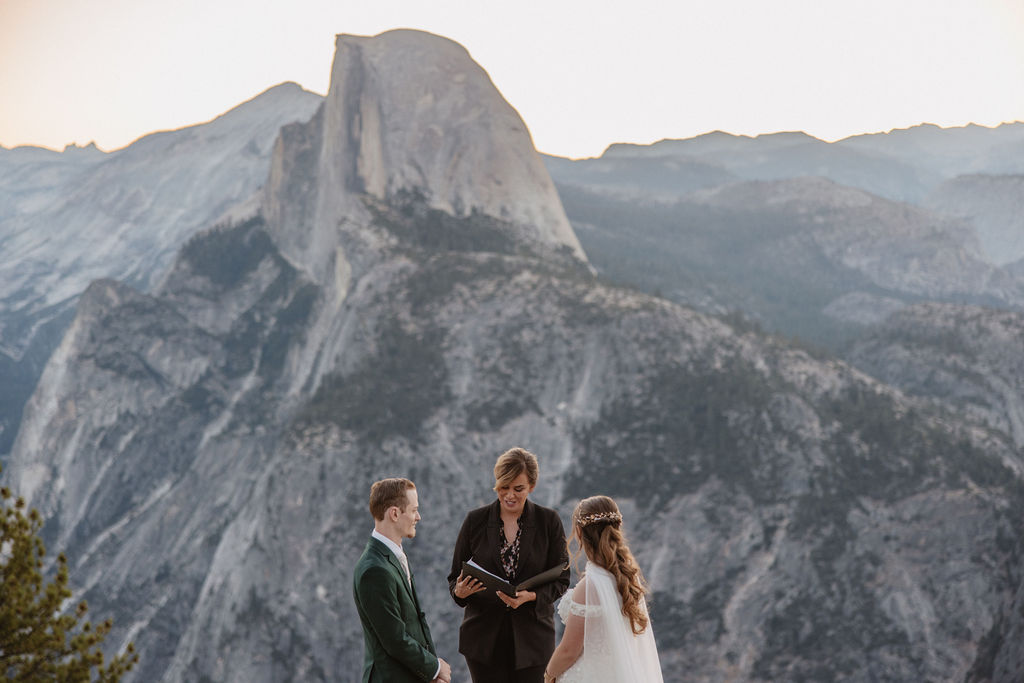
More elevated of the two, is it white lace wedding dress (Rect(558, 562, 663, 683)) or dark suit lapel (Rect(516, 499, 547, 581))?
dark suit lapel (Rect(516, 499, 547, 581))

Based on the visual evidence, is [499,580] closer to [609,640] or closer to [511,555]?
[511,555]

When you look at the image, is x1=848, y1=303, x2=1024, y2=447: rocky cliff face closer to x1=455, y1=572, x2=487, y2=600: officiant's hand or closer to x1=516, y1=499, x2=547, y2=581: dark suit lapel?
x1=516, y1=499, x2=547, y2=581: dark suit lapel

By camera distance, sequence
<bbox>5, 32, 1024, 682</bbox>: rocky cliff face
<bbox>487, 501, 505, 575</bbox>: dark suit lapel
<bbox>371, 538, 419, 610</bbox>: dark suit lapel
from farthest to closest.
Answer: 1. <bbox>5, 32, 1024, 682</bbox>: rocky cliff face
2. <bbox>487, 501, 505, 575</bbox>: dark suit lapel
3. <bbox>371, 538, 419, 610</bbox>: dark suit lapel

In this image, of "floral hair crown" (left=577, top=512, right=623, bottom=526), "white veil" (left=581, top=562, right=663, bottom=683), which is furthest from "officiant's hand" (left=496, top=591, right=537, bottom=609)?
"floral hair crown" (left=577, top=512, right=623, bottom=526)

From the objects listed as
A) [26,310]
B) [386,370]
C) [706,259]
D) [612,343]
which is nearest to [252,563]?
[386,370]

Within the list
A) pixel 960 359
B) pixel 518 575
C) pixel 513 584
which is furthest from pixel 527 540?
pixel 960 359

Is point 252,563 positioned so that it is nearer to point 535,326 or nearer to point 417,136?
point 535,326

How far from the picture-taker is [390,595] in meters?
9.26

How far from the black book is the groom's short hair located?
1.08 m

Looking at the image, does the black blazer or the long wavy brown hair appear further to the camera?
the black blazer

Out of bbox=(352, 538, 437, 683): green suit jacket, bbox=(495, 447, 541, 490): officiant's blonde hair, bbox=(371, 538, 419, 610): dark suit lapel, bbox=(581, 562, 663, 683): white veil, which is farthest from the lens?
bbox=(495, 447, 541, 490): officiant's blonde hair

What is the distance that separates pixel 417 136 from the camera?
320 ft

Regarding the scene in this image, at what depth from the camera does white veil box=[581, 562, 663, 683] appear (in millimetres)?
9031

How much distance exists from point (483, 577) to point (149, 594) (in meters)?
80.8
